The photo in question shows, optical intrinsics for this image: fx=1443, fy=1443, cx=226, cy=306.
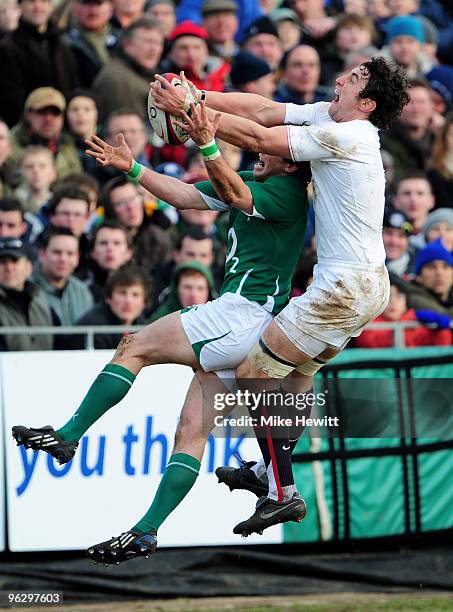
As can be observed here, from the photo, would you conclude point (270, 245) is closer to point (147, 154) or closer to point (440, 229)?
point (147, 154)

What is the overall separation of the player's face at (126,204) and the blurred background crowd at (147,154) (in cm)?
1

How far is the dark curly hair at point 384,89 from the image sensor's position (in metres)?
7.99

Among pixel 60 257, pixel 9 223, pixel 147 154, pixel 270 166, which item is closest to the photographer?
pixel 270 166

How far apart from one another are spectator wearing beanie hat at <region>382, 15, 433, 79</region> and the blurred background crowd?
2 cm

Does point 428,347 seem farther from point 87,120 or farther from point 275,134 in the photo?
point 275,134

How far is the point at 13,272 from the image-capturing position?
11.0 m

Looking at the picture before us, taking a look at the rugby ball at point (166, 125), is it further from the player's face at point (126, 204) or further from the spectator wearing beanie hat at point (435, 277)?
the spectator wearing beanie hat at point (435, 277)

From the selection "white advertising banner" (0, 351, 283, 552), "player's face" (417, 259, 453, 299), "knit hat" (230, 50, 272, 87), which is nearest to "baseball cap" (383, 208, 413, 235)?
"player's face" (417, 259, 453, 299)

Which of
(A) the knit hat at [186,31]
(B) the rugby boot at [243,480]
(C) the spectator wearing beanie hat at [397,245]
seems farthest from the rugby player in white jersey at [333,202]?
(A) the knit hat at [186,31]

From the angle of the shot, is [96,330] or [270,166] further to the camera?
[96,330]

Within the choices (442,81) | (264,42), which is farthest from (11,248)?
(442,81)

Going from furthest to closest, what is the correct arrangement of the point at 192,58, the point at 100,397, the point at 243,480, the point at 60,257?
the point at 192,58, the point at 60,257, the point at 243,480, the point at 100,397

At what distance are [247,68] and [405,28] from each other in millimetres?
2527

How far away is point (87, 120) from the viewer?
1250cm
